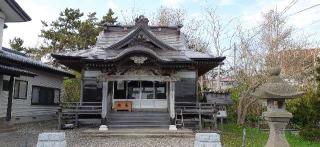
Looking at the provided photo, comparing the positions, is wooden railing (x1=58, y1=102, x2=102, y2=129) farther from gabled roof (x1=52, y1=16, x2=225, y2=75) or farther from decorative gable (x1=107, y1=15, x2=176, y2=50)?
decorative gable (x1=107, y1=15, x2=176, y2=50)

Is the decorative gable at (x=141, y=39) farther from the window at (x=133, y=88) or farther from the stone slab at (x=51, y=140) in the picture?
the stone slab at (x=51, y=140)

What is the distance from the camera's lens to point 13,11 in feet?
61.4

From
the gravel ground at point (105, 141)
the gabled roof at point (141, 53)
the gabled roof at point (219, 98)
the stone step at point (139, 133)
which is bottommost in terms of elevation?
the gravel ground at point (105, 141)

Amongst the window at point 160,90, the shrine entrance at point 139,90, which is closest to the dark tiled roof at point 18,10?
the shrine entrance at point 139,90

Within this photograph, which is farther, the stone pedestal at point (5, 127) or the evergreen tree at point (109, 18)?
the evergreen tree at point (109, 18)

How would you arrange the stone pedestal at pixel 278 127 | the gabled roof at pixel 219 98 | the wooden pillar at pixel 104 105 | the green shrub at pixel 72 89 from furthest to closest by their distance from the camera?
the green shrub at pixel 72 89
the gabled roof at pixel 219 98
the wooden pillar at pixel 104 105
the stone pedestal at pixel 278 127

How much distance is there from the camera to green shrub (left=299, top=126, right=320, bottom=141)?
14.7m

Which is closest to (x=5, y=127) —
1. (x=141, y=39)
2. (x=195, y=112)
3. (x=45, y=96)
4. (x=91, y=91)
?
(x=91, y=91)

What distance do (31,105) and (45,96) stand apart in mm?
2283

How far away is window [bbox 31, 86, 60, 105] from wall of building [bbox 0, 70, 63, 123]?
27 cm

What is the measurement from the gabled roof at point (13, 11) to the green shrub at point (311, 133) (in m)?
14.8

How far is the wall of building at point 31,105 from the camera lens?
19.4m

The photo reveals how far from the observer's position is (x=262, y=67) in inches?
1001

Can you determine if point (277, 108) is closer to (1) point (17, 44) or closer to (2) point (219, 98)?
(2) point (219, 98)
